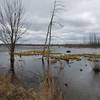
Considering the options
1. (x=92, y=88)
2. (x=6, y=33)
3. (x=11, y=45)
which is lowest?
(x=92, y=88)

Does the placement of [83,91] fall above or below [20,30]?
below

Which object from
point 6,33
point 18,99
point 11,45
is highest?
point 6,33

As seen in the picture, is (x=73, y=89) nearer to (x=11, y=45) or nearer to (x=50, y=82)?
(x=50, y=82)

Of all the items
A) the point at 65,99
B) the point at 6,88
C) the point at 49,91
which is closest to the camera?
the point at 49,91

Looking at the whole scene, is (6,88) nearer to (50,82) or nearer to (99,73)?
(50,82)

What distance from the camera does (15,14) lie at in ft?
66.1

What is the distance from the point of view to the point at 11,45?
19.3 meters

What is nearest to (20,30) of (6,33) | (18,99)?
(6,33)

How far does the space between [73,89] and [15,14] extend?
10.9 m

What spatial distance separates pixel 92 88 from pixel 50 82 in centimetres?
526

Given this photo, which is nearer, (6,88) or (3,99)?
(3,99)

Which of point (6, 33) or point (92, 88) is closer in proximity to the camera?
point (92, 88)

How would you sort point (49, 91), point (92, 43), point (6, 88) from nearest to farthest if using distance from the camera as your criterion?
1. point (49, 91)
2. point (6, 88)
3. point (92, 43)

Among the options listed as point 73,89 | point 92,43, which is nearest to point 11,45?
point 73,89
